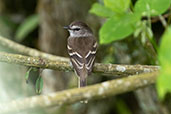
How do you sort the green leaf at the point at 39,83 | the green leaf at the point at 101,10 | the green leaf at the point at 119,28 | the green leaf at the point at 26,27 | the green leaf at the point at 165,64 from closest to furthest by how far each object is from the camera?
the green leaf at the point at 165,64, the green leaf at the point at 119,28, the green leaf at the point at 101,10, the green leaf at the point at 39,83, the green leaf at the point at 26,27

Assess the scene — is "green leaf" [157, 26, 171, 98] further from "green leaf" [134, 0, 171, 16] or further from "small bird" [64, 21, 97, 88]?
"small bird" [64, 21, 97, 88]

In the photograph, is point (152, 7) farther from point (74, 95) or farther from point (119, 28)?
point (74, 95)

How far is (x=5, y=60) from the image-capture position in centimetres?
423

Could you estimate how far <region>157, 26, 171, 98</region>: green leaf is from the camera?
165 cm

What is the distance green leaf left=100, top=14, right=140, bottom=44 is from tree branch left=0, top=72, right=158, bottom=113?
37cm

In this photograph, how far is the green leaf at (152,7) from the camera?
237cm

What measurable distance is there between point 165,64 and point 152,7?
85 cm

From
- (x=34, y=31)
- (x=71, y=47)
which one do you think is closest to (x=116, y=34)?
(x=71, y=47)

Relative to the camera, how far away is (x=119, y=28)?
7.37 ft

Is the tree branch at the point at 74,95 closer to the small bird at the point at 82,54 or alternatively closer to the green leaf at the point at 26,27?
the small bird at the point at 82,54

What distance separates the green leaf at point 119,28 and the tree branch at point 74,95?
0.37 metres

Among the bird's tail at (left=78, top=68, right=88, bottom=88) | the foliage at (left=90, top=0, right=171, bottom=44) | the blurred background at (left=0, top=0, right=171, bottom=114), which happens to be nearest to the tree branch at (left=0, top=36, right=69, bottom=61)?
the bird's tail at (left=78, top=68, right=88, bottom=88)

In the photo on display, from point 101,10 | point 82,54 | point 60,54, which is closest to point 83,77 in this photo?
point 82,54

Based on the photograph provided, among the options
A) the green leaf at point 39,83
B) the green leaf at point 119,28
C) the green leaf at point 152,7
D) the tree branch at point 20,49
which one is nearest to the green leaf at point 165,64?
the green leaf at point 119,28
